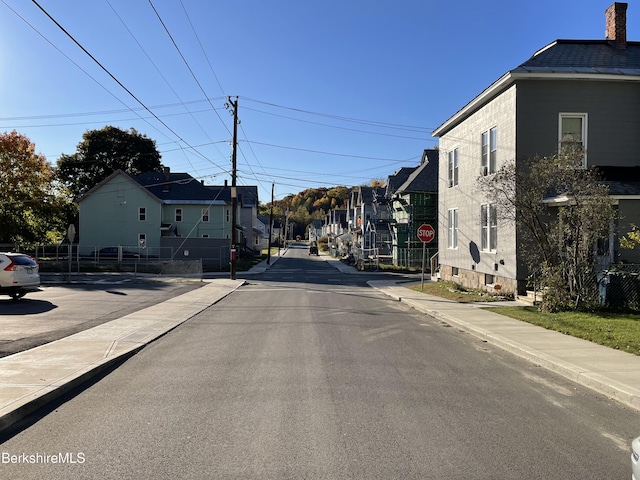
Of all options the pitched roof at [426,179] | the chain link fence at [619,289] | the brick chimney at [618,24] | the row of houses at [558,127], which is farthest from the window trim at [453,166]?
the pitched roof at [426,179]

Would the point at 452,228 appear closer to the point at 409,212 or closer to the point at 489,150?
the point at 489,150

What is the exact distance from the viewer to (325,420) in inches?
211

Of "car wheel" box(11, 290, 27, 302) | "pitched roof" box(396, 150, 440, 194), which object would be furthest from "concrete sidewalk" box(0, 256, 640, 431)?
"pitched roof" box(396, 150, 440, 194)

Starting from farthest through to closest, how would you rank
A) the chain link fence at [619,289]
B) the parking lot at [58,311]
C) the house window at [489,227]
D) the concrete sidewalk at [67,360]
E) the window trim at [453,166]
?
the window trim at [453,166] → the house window at [489,227] → the chain link fence at [619,289] → the parking lot at [58,311] → the concrete sidewalk at [67,360]

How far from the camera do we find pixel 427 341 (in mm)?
10523

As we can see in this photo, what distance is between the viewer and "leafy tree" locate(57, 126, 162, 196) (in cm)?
6312

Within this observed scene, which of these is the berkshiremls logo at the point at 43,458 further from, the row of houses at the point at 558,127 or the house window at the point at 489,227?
the house window at the point at 489,227

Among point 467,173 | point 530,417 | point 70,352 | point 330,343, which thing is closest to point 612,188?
point 467,173

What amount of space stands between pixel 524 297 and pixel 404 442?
13.4 meters

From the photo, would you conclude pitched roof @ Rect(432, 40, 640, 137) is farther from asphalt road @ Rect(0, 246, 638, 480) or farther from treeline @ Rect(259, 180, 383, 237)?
treeline @ Rect(259, 180, 383, 237)

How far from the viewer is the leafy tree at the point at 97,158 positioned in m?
63.1

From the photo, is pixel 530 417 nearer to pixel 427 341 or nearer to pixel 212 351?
pixel 427 341

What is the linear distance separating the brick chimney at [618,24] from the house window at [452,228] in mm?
9630

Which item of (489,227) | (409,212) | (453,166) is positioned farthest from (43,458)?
(409,212)
